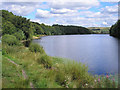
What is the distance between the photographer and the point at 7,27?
42938mm

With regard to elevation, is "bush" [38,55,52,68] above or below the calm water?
above

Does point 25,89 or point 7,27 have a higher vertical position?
point 7,27

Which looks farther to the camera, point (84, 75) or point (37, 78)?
point (84, 75)

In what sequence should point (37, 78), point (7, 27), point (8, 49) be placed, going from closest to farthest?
point (37, 78) < point (8, 49) < point (7, 27)

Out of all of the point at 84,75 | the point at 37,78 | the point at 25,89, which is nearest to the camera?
the point at 25,89

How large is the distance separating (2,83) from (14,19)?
185ft

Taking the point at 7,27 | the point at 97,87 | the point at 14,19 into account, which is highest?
the point at 14,19

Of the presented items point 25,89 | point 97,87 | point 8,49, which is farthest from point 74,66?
point 8,49

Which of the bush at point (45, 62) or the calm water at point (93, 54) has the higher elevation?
the bush at point (45, 62)

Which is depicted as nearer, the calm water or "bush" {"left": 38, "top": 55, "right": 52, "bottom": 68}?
"bush" {"left": 38, "top": 55, "right": 52, "bottom": 68}

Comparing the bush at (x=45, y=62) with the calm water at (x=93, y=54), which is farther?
the calm water at (x=93, y=54)

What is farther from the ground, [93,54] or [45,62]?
[45,62]

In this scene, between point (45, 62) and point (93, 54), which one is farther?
point (93, 54)

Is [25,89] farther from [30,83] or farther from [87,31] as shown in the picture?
[87,31]
